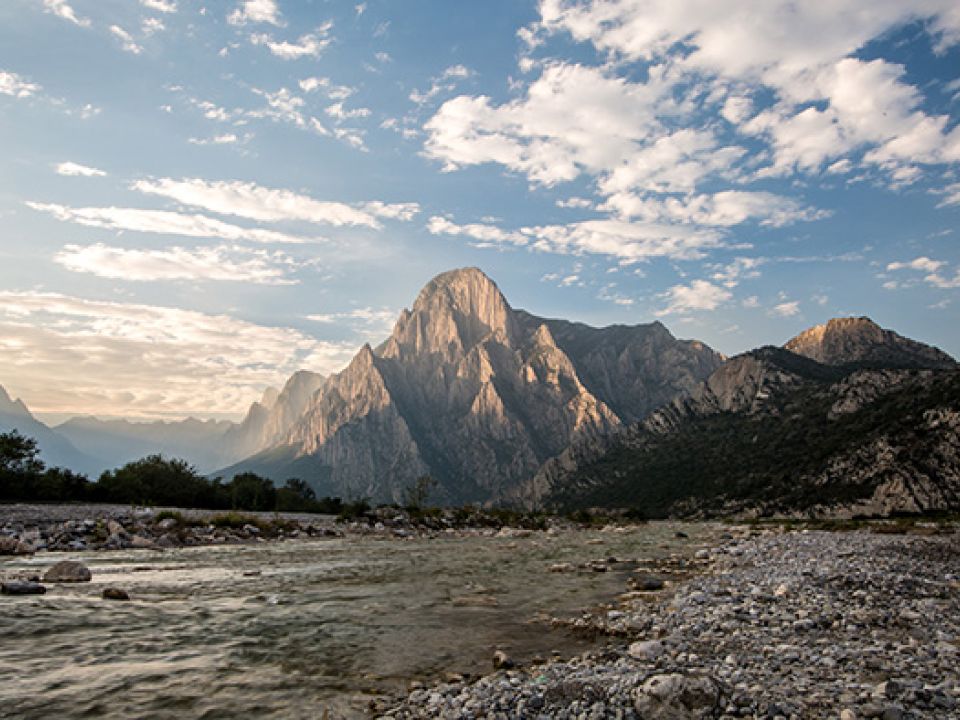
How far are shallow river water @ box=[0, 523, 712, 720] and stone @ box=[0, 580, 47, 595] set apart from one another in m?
0.60

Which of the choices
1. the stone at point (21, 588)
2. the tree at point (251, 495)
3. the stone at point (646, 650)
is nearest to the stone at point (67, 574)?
the stone at point (21, 588)

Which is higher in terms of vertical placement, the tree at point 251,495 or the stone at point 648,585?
the stone at point 648,585

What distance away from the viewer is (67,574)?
46.3 ft

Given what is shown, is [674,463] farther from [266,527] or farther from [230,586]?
[230,586]

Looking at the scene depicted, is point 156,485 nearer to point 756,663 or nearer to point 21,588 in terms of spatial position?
point 21,588

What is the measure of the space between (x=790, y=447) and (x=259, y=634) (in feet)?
385

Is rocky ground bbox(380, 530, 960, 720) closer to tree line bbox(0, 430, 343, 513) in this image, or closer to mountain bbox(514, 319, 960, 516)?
tree line bbox(0, 430, 343, 513)

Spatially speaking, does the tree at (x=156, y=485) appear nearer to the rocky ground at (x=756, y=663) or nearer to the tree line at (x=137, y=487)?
the tree line at (x=137, y=487)

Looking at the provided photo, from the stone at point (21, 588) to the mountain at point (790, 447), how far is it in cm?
9035

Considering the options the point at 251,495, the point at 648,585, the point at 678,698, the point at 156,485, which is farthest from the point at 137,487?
the point at 678,698

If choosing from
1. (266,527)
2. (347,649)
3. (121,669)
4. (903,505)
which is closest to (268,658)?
(347,649)

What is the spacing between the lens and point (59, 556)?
789 inches

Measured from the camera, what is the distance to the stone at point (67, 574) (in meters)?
14.0

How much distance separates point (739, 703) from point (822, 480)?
9792 cm
